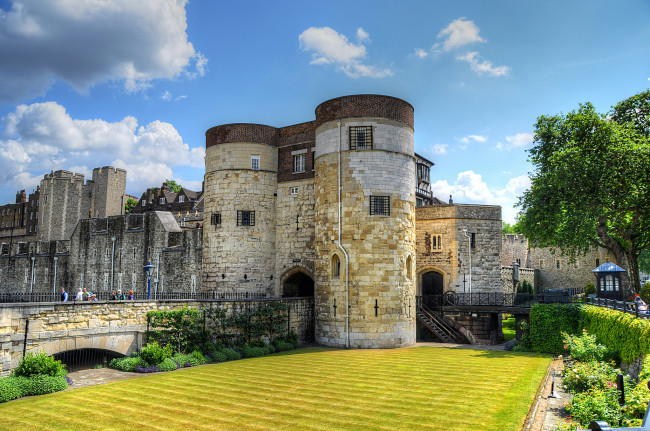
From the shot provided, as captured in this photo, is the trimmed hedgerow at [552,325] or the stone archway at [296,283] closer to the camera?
the trimmed hedgerow at [552,325]

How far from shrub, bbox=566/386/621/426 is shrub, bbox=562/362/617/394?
1.64 m

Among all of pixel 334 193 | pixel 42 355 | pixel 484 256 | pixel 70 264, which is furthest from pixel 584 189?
pixel 70 264

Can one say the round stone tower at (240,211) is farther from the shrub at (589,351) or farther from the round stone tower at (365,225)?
the shrub at (589,351)

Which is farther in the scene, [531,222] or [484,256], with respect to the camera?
[484,256]

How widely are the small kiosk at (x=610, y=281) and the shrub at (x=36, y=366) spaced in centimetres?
2429


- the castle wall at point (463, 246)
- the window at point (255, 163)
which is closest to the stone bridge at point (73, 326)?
the window at point (255, 163)

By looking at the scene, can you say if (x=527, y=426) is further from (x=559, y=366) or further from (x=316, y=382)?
(x=559, y=366)

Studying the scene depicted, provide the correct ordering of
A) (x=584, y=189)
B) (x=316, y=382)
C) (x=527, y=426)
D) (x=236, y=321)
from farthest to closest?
(x=584, y=189)
(x=236, y=321)
(x=316, y=382)
(x=527, y=426)

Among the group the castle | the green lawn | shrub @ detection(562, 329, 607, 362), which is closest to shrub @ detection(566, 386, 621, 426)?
the green lawn

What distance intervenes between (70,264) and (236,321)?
91.7 feet

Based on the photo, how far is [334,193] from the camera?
26.7 m

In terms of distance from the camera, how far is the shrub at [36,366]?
15859 millimetres

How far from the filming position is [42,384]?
15438 millimetres

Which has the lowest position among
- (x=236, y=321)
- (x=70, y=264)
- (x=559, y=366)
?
(x=559, y=366)
